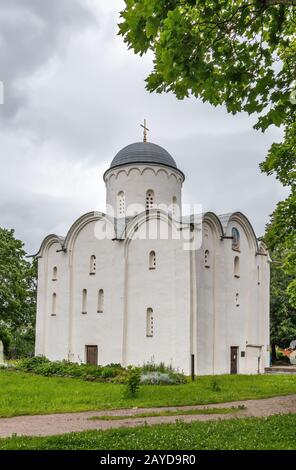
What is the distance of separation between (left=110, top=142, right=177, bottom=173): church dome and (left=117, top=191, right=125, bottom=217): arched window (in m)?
1.78

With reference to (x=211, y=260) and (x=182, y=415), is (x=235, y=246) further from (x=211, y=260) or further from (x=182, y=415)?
(x=182, y=415)

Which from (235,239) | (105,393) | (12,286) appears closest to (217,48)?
(105,393)

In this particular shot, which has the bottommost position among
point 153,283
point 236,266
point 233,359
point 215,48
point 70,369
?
point 70,369

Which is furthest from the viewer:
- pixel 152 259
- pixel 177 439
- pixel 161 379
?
pixel 152 259

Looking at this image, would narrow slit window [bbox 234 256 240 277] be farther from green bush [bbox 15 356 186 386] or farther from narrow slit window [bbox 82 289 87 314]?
narrow slit window [bbox 82 289 87 314]

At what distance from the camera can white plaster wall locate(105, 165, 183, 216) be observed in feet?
89.1

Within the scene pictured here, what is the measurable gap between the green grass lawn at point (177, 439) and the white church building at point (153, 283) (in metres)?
11.7

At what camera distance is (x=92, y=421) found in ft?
33.3

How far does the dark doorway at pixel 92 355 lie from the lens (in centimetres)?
2447

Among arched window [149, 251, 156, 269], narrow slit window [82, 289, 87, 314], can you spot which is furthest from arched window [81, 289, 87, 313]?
arched window [149, 251, 156, 269]

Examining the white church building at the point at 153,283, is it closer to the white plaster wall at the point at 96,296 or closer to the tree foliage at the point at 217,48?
the white plaster wall at the point at 96,296

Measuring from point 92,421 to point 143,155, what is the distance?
19.5 m

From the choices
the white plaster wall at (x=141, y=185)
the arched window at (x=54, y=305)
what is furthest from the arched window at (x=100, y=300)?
the white plaster wall at (x=141, y=185)

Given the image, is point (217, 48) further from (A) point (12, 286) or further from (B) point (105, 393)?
(A) point (12, 286)
